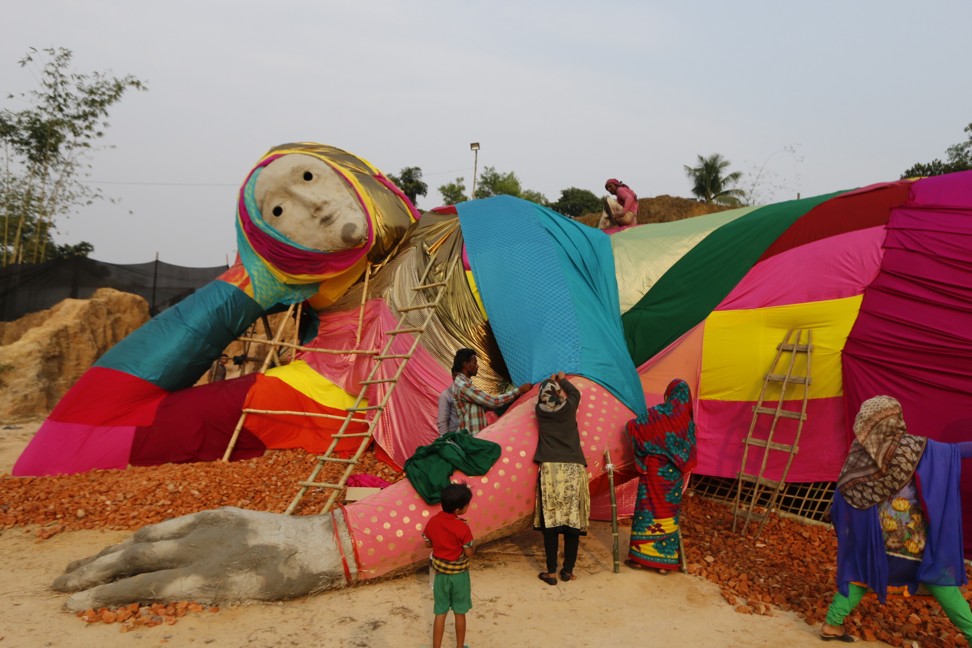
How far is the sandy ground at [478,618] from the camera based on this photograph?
3.56 meters

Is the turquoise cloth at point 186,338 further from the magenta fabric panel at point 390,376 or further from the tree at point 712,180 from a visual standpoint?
the tree at point 712,180

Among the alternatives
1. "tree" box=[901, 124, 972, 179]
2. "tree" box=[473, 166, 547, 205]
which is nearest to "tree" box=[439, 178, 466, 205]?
"tree" box=[473, 166, 547, 205]

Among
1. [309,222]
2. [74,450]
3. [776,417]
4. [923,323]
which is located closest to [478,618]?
[776,417]

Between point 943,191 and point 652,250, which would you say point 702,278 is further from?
point 943,191

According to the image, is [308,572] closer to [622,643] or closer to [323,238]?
[622,643]

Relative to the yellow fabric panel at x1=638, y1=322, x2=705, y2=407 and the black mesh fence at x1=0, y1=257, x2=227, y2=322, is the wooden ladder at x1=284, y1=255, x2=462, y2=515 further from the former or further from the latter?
the black mesh fence at x1=0, y1=257, x2=227, y2=322

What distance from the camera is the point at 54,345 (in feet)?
35.4

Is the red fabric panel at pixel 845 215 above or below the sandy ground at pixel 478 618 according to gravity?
above

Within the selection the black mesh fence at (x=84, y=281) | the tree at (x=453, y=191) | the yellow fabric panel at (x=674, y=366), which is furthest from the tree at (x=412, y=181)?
the yellow fabric panel at (x=674, y=366)

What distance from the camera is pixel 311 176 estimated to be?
7.36m

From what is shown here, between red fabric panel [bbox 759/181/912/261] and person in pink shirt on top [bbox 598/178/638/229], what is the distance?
8.52ft

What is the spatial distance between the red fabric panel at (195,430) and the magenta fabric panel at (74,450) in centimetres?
15

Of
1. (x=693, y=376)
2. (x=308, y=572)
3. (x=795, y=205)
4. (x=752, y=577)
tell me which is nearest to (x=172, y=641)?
(x=308, y=572)

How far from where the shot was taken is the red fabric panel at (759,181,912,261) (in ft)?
18.6
